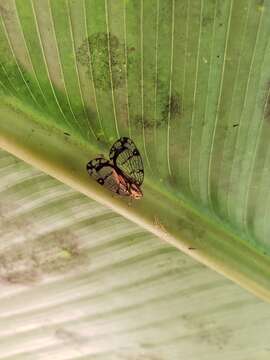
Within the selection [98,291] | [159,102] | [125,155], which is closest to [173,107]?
[159,102]

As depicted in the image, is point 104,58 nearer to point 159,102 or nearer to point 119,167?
point 159,102

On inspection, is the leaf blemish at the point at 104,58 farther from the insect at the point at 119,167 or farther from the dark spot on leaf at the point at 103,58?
the insect at the point at 119,167

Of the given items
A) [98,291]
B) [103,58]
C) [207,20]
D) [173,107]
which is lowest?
[98,291]

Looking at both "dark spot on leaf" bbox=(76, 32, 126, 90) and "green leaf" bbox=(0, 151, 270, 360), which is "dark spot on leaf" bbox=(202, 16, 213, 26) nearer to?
"dark spot on leaf" bbox=(76, 32, 126, 90)

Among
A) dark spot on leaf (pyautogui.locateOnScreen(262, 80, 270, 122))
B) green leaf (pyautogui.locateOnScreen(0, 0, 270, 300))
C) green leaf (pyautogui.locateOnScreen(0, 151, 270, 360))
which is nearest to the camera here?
green leaf (pyautogui.locateOnScreen(0, 0, 270, 300))

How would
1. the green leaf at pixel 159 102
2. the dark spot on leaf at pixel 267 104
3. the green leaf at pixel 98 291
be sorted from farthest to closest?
the green leaf at pixel 98 291, the dark spot on leaf at pixel 267 104, the green leaf at pixel 159 102

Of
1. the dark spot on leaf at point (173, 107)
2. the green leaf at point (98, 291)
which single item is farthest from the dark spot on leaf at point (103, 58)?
the green leaf at point (98, 291)

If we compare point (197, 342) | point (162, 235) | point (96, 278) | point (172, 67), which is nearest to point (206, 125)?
point (172, 67)

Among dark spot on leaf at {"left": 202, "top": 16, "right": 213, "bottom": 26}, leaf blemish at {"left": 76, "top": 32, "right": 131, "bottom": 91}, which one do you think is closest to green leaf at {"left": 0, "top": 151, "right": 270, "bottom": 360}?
leaf blemish at {"left": 76, "top": 32, "right": 131, "bottom": 91}
